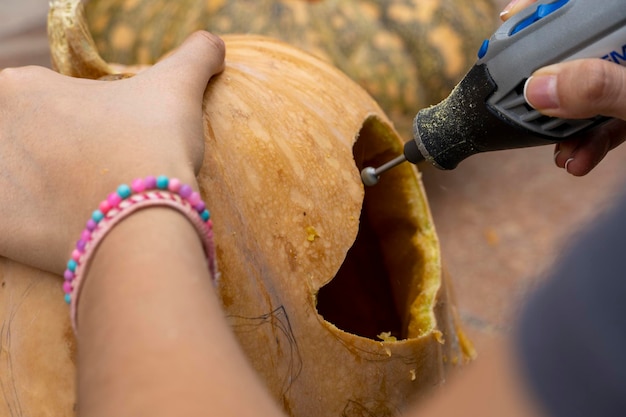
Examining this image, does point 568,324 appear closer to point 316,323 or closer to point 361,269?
point 316,323

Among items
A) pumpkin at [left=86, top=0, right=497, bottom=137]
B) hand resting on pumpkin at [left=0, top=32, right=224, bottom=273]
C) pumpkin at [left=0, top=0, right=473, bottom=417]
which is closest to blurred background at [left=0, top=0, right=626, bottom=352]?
pumpkin at [left=86, top=0, right=497, bottom=137]

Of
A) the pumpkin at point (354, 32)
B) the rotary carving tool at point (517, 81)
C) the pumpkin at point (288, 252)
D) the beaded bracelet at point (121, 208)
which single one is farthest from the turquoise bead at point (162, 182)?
the pumpkin at point (354, 32)

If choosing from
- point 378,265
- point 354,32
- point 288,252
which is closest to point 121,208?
point 288,252

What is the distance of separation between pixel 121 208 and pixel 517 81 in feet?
1.27

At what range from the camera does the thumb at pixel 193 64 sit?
722mm

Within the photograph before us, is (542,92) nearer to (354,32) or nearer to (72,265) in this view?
(72,265)

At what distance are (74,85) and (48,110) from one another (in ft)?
0.14

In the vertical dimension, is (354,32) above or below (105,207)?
below

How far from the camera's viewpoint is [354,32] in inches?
61.1

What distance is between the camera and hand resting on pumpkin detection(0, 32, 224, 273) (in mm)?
601

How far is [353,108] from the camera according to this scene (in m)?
0.93

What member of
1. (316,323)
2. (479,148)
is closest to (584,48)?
(479,148)

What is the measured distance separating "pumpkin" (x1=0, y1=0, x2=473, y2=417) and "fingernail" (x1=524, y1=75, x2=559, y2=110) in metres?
0.25

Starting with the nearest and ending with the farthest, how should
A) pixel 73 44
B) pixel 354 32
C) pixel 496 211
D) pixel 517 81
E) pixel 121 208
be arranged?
pixel 121 208 → pixel 517 81 → pixel 73 44 → pixel 354 32 → pixel 496 211
